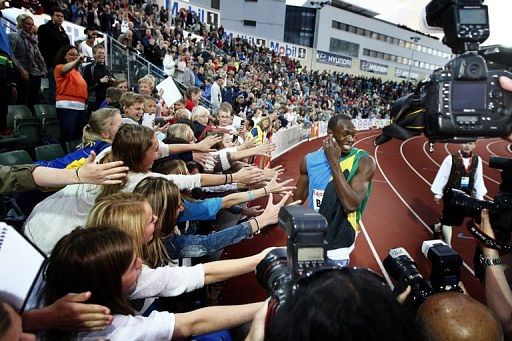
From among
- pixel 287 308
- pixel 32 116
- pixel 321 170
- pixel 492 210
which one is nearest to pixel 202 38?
pixel 32 116

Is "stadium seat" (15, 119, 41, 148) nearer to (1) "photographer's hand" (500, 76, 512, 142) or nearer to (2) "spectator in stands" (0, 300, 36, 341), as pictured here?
(2) "spectator in stands" (0, 300, 36, 341)

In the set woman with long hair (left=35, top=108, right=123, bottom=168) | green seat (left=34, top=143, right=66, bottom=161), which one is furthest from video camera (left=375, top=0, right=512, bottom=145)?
green seat (left=34, top=143, right=66, bottom=161)

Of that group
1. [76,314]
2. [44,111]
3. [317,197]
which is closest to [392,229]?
[317,197]

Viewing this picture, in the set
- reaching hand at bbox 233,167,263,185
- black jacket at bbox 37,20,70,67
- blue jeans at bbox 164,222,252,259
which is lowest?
blue jeans at bbox 164,222,252,259

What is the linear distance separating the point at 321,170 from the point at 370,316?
7.96ft

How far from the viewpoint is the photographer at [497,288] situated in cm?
183

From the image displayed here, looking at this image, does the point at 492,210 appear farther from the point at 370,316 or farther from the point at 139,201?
the point at 139,201

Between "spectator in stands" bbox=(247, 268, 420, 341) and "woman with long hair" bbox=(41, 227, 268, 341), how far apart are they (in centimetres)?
87

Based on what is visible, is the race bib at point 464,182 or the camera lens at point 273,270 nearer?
the camera lens at point 273,270

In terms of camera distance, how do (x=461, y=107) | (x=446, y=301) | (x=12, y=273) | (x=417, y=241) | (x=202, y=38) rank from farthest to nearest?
(x=202, y=38), (x=417, y=241), (x=461, y=107), (x=446, y=301), (x=12, y=273)

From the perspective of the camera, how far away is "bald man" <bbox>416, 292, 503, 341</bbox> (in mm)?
1331

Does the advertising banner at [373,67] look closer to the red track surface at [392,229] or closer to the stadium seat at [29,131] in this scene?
the red track surface at [392,229]

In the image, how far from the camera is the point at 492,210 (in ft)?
7.76

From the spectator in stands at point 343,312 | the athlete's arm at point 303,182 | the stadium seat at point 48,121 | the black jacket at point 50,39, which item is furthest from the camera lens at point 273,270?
A: the black jacket at point 50,39
